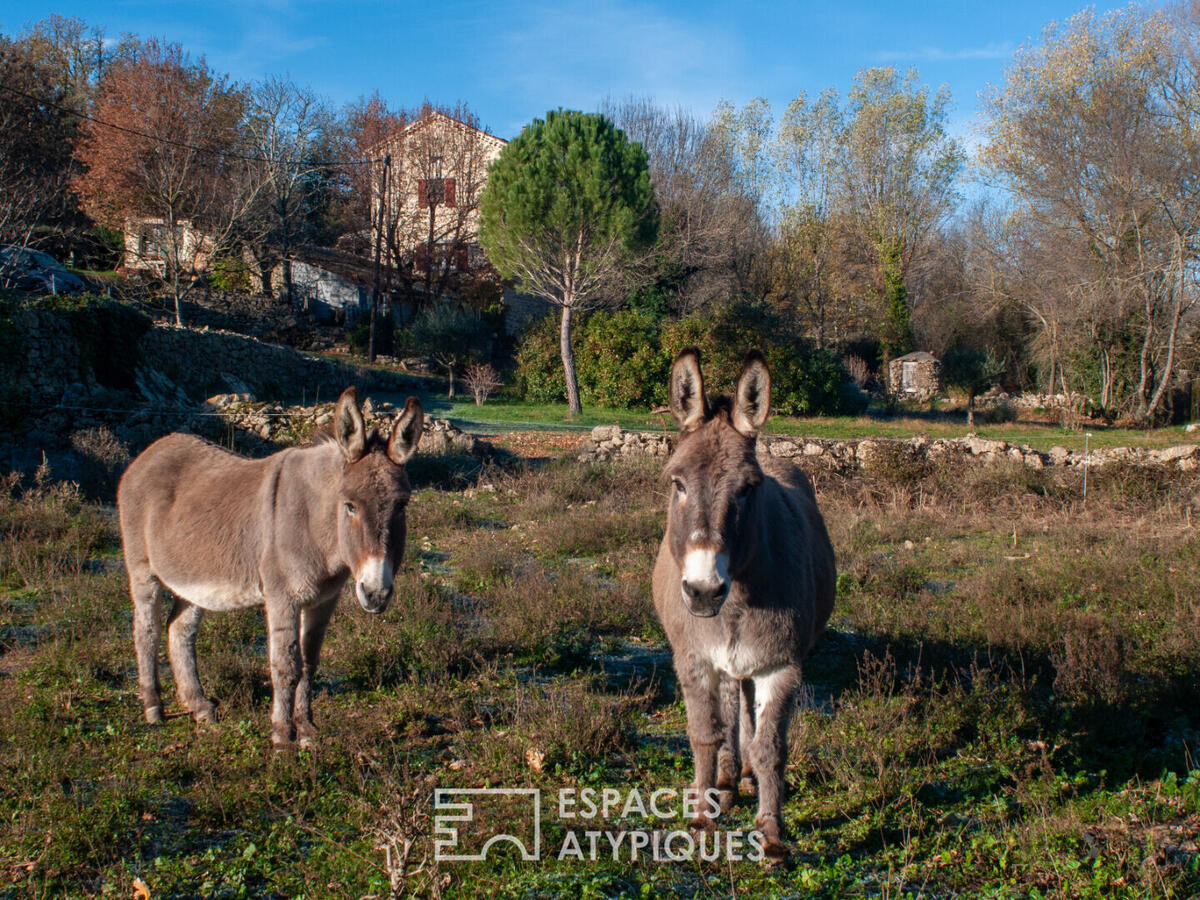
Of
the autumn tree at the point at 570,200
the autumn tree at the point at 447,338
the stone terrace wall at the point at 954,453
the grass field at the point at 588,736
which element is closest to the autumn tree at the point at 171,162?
the autumn tree at the point at 447,338

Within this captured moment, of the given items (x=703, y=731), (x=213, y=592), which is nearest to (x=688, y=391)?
(x=703, y=731)

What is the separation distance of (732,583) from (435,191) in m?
41.9

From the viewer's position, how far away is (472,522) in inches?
413

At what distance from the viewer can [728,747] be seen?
4020 mm

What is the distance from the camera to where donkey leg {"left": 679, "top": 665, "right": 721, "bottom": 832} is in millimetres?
3506

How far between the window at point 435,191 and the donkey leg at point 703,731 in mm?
41573

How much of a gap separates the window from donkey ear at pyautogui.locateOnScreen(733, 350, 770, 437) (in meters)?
41.5

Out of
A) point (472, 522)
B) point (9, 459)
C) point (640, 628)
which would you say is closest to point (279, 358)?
point (9, 459)

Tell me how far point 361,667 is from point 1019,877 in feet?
13.1

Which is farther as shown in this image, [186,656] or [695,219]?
[695,219]

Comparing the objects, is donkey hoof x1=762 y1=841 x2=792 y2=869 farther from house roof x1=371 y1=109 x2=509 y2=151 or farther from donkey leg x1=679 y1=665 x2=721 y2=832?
house roof x1=371 y1=109 x2=509 y2=151

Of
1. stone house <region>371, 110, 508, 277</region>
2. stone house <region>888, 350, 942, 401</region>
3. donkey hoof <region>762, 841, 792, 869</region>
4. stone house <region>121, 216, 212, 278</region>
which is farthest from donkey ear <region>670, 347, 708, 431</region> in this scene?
stone house <region>371, 110, 508, 277</region>

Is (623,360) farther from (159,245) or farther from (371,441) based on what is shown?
(371,441)

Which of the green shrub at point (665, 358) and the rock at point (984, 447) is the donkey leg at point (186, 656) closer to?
the rock at point (984, 447)
